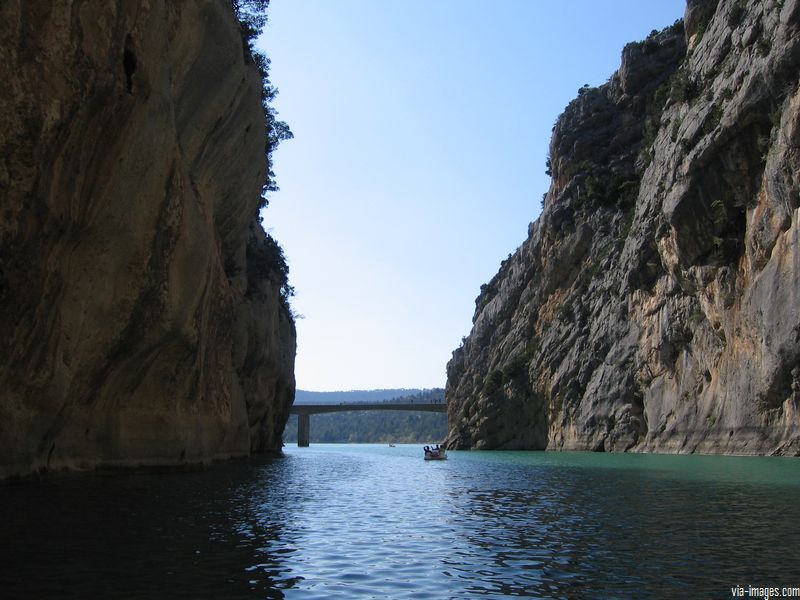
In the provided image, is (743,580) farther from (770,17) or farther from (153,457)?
(770,17)

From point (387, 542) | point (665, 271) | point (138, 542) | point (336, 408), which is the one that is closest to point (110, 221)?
point (138, 542)

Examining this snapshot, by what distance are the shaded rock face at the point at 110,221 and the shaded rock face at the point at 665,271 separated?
36.7 m

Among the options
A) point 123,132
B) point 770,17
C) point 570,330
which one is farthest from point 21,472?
point 570,330

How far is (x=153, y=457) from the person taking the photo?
32.0 metres

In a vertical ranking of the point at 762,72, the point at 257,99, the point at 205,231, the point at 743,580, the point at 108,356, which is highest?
the point at 762,72

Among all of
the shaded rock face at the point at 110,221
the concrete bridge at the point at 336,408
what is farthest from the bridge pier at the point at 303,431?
the shaded rock face at the point at 110,221

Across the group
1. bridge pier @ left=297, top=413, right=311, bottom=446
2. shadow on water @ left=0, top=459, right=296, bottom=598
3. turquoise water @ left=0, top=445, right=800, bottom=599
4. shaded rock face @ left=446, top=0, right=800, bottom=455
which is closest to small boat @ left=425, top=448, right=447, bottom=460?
shaded rock face @ left=446, top=0, right=800, bottom=455

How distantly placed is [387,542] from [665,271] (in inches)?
2558

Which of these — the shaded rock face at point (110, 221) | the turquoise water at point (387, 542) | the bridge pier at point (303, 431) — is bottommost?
the bridge pier at point (303, 431)

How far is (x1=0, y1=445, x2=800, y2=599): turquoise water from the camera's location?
10898 millimetres

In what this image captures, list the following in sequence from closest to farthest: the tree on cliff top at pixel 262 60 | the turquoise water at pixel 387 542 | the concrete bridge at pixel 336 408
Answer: the turquoise water at pixel 387 542, the tree on cliff top at pixel 262 60, the concrete bridge at pixel 336 408

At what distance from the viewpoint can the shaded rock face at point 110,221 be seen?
1955 cm

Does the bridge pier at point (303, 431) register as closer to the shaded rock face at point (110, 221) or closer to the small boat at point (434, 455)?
the small boat at point (434, 455)

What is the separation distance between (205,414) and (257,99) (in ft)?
55.2
